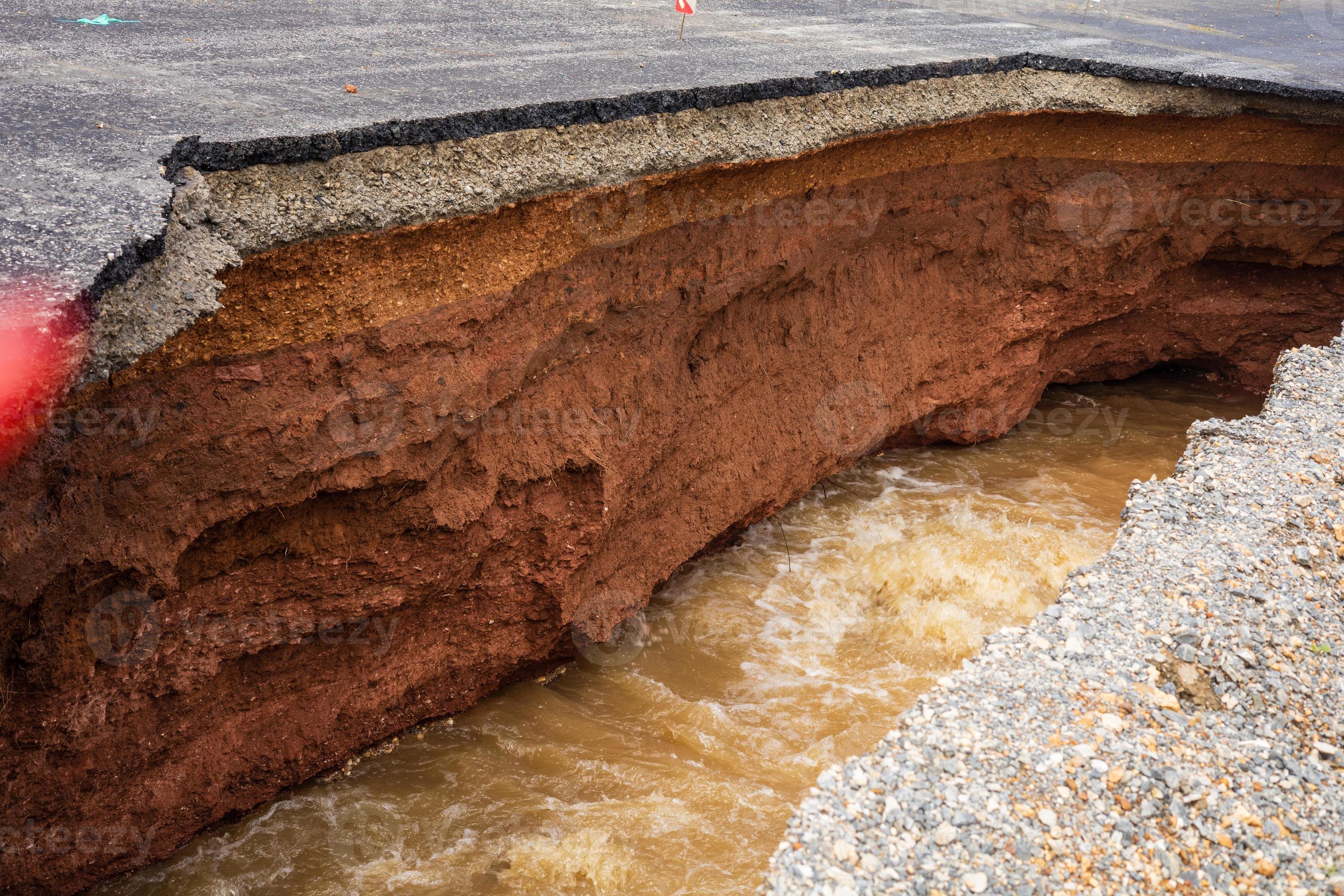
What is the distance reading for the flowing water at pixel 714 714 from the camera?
392 cm

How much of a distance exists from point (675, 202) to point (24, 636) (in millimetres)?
2954

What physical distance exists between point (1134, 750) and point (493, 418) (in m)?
2.68

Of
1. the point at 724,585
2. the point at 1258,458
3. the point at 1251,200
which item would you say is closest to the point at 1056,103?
the point at 1251,200

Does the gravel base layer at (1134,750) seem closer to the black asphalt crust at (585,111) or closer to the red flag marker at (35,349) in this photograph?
the red flag marker at (35,349)

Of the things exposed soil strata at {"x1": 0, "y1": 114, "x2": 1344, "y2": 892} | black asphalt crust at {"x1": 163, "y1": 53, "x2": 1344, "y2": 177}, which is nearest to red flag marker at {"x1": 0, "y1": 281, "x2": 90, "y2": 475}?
exposed soil strata at {"x1": 0, "y1": 114, "x2": 1344, "y2": 892}

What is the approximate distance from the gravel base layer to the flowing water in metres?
1.51

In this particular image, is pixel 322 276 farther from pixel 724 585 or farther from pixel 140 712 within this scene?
pixel 724 585

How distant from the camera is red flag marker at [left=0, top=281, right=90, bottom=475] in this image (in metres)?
2.27

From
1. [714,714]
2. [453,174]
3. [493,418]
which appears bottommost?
[714,714]

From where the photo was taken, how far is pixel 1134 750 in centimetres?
264

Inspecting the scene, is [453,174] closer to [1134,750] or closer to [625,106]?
[625,106]

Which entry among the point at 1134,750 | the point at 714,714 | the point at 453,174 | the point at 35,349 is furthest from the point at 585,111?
the point at 1134,750

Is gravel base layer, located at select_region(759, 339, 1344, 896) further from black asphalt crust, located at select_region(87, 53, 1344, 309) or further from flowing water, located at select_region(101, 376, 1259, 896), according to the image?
black asphalt crust, located at select_region(87, 53, 1344, 309)

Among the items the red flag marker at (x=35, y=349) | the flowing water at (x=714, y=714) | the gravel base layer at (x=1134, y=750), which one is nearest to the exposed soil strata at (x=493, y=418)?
the flowing water at (x=714, y=714)
